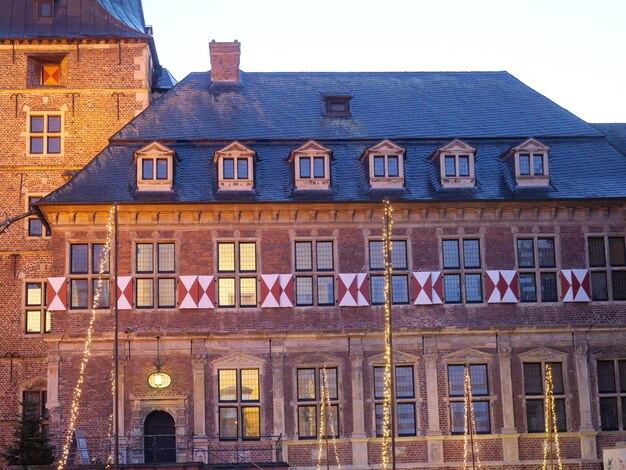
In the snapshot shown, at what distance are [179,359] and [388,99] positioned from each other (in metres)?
11.5

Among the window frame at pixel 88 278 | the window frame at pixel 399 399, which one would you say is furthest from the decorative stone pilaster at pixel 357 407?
the window frame at pixel 88 278

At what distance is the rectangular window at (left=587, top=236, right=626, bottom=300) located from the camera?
113ft

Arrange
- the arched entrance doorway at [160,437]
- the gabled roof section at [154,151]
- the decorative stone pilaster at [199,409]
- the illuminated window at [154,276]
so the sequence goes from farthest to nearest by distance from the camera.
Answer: the gabled roof section at [154,151] < the illuminated window at [154,276] < the arched entrance doorway at [160,437] < the decorative stone pilaster at [199,409]

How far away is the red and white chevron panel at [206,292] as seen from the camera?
33.0 metres

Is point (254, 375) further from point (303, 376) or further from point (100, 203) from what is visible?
point (100, 203)

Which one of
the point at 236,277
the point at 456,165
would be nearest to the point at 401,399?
the point at 236,277

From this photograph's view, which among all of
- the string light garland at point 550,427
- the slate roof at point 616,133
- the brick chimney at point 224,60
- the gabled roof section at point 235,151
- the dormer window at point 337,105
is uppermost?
the brick chimney at point 224,60

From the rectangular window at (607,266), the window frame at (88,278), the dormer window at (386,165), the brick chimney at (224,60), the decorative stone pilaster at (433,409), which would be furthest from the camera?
the brick chimney at (224,60)

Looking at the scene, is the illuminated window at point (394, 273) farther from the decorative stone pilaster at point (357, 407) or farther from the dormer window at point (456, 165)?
the dormer window at point (456, 165)

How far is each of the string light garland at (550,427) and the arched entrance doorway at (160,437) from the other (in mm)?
10484

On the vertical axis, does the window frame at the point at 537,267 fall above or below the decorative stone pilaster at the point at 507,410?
above

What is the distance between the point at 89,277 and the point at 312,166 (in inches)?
284

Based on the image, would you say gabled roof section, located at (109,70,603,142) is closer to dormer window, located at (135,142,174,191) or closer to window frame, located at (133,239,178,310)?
dormer window, located at (135,142,174,191)

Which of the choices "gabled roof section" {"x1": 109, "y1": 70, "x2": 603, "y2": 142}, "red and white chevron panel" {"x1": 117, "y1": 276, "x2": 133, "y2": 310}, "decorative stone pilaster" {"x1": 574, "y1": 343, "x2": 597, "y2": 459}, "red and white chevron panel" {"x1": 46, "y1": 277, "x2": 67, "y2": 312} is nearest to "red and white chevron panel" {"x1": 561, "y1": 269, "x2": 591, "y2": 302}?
"decorative stone pilaster" {"x1": 574, "y1": 343, "x2": 597, "y2": 459}
